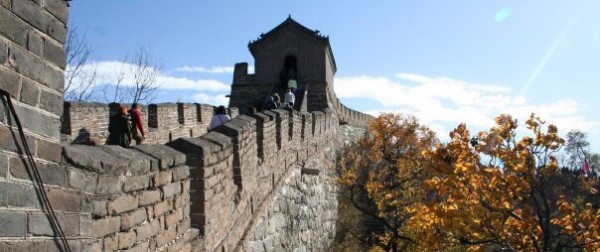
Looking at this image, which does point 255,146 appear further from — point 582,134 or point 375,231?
point 582,134

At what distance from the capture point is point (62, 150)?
2828 millimetres

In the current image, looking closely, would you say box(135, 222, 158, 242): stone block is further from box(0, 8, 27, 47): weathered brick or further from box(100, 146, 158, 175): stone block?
box(0, 8, 27, 47): weathered brick

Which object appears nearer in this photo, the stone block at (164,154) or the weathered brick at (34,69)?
the weathered brick at (34,69)

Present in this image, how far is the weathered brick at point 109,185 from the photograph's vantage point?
10.7 feet

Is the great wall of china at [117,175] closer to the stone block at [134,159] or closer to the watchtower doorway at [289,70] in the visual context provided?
the stone block at [134,159]

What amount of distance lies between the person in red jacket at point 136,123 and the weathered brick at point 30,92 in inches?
285

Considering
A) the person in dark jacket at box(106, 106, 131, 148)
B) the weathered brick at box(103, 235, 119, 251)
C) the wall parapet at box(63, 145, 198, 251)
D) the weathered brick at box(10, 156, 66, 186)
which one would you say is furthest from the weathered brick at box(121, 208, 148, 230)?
the person in dark jacket at box(106, 106, 131, 148)

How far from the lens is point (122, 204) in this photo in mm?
3592

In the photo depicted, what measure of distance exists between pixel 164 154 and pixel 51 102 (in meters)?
1.61

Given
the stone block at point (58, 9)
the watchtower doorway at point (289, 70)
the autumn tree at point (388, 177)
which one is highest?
the watchtower doorway at point (289, 70)

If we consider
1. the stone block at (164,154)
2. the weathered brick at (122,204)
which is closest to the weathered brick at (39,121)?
the weathered brick at (122,204)

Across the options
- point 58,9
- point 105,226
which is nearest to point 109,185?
point 105,226

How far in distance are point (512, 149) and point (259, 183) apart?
12.0ft

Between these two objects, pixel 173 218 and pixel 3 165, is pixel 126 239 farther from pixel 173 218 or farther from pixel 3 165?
pixel 3 165
